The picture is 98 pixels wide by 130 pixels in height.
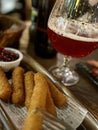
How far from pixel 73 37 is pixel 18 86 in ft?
0.54

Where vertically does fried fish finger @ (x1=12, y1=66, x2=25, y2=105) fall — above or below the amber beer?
below

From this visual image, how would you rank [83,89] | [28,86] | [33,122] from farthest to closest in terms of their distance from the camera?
[83,89] → [28,86] → [33,122]

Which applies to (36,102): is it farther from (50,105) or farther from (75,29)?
(75,29)

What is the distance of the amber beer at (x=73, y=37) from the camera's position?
65cm

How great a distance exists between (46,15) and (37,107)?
0.42 metres

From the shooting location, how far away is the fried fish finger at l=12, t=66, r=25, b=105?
0.56 metres

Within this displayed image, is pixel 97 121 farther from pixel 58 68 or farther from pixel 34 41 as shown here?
pixel 34 41

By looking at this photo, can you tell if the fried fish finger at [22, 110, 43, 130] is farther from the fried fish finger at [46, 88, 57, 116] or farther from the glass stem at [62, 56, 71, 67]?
the glass stem at [62, 56, 71, 67]

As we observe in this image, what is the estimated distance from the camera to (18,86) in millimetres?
585

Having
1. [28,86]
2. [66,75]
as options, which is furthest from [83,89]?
[28,86]

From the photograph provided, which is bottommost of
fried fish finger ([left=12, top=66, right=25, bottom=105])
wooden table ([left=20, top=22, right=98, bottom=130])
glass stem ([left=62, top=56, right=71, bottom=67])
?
wooden table ([left=20, top=22, right=98, bottom=130])

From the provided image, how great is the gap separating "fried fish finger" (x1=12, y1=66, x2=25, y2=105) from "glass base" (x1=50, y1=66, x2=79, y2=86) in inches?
5.2

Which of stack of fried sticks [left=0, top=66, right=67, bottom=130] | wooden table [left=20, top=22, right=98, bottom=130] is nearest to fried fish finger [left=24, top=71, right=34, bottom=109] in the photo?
stack of fried sticks [left=0, top=66, right=67, bottom=130]

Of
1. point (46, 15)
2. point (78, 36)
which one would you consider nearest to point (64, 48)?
point (78, 36)
